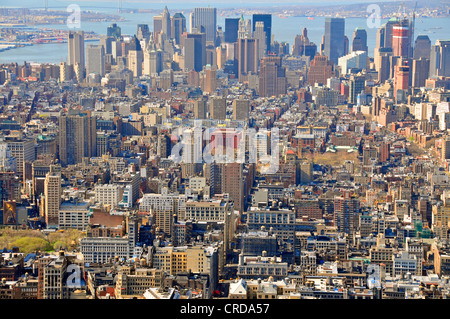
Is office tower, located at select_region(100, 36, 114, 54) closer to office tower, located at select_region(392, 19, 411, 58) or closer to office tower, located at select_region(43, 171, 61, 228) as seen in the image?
office tower, located at select_region(392, 19, 411, 58)

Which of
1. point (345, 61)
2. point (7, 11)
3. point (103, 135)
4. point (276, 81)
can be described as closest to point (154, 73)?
point (276, 81)

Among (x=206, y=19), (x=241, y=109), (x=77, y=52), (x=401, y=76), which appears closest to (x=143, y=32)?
(x=77, y=52)

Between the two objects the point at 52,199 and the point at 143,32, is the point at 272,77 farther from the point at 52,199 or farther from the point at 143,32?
the point at 52,199

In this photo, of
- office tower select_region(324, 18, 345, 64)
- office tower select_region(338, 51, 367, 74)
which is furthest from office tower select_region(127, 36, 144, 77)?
office tower select_region(338, 51, 367, 74)

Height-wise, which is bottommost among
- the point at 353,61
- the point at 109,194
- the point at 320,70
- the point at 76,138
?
the point at 109,194

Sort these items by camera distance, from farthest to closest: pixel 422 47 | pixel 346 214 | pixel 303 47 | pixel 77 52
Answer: pixel 303 47 < pixel 77 52 < pixel 422 47 < pixel 346 214

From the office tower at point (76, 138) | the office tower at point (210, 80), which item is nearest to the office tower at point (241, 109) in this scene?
the office tower at point (210, 80)
